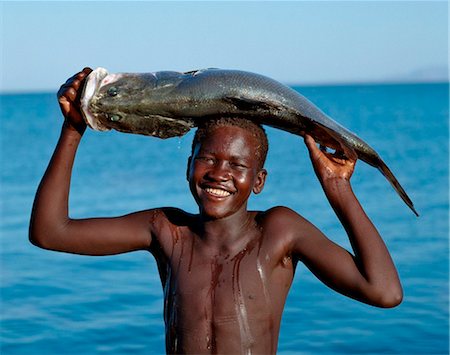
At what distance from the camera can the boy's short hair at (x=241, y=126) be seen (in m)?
3.61

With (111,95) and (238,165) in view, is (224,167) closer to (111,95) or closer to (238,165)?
(238,165)

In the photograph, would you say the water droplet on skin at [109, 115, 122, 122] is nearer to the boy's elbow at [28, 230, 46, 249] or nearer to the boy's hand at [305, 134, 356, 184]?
the boy's elbow at [28, 230, 46, 249]

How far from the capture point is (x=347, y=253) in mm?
3533

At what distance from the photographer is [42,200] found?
3639 mm

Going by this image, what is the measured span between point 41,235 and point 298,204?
10.5m

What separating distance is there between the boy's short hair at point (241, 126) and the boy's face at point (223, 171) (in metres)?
0.02

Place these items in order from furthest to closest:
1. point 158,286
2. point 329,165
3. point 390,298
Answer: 1. point 158,286
2. point 329,165
3. point 390,298

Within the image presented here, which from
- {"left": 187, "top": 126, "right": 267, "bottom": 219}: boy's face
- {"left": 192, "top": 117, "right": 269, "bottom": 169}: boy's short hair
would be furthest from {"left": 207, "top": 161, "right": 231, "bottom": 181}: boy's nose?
{"left": 192, "top": 117, "right": 269, "bottom": 169}: boy's short hair

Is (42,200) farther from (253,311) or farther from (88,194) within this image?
(88,194)

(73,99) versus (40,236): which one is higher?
(73,99)

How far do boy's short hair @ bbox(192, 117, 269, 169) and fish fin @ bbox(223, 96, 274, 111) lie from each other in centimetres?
6

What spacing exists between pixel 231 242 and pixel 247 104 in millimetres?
514

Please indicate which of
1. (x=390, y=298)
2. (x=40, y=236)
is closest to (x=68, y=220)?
(x=40, y=236)

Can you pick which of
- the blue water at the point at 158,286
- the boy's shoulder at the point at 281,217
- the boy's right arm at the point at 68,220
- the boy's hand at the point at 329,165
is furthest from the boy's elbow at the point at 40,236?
the boy's hand at the point at 329,165
